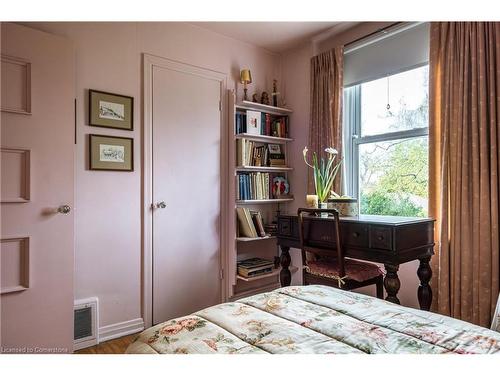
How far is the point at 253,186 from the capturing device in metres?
3.11

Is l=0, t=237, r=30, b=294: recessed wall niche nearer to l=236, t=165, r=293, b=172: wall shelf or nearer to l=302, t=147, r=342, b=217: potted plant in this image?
l=236, t=165, r=293, b=172: wall shelf

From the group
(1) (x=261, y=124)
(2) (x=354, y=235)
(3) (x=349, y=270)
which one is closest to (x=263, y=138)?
(1) (x=261, y=124)

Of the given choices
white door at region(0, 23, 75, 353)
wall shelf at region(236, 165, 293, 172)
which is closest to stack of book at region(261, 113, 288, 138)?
wall shelf at region(236, 165, 293, 172)

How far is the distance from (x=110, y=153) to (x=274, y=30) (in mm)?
1745

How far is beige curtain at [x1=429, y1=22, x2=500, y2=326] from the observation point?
2.03 metres

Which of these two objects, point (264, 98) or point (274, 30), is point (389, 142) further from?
point (274, 30)

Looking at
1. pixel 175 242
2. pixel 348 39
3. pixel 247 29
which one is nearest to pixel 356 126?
pixel 348 39

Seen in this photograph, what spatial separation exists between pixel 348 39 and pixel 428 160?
1.29 m

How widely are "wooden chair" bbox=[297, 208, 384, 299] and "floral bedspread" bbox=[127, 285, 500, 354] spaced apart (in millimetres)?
970

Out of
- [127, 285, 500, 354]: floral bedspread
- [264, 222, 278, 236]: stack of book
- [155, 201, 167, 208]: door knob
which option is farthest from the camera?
[264, 222, 278, 236]: stack of book

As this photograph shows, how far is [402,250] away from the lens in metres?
2.03

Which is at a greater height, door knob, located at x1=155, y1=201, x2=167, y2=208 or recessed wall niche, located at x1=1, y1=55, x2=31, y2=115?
recessed wall niche, located at x1=1, y1=55, x2=31, y2=115

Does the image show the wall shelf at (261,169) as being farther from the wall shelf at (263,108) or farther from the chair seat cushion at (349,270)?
the chair seat cushion at (349,270)
